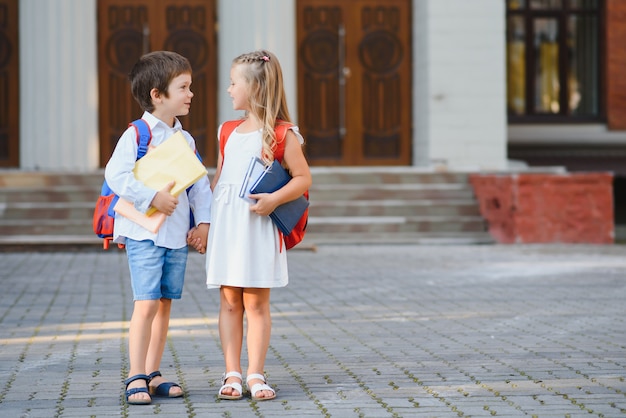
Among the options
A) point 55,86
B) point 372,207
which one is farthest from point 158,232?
point 55,86

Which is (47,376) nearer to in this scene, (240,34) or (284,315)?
(284,315)

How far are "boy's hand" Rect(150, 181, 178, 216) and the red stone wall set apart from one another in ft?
37.5

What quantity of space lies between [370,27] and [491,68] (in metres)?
1.98

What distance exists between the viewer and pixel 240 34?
18875 mm

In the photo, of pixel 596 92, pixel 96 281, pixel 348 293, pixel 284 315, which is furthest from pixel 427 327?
pixel 596 92

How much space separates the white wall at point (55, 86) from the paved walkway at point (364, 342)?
546cm

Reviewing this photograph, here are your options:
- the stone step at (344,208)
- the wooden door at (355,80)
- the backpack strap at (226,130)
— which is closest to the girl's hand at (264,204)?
the backpack strap at (226,130)

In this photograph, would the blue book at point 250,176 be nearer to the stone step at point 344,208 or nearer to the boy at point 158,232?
the boy at point 158,232

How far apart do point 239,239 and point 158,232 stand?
1.17 ft

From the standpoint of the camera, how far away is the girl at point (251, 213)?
5691 mm

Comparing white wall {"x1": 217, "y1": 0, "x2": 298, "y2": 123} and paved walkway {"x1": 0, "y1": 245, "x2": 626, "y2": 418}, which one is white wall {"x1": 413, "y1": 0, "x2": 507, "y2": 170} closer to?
white wall {"x1": 217, "y1": 0, "x2": 298, "y2": 123}

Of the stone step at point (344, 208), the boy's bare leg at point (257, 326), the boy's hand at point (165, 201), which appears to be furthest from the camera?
the stone step at point (344, 208)

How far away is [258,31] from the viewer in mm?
18797

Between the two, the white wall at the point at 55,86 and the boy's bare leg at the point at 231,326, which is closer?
the boy's bare leg at the point at 231,326
